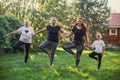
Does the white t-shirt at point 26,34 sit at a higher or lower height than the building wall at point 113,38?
higher

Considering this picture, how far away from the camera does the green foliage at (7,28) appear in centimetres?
1805

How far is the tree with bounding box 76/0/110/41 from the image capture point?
109ft

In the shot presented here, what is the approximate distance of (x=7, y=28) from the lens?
61.5 feet

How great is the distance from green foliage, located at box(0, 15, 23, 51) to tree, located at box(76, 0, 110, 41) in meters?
14.6

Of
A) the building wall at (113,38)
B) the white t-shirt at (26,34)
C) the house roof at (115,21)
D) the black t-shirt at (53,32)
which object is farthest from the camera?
the house roof at (115,21)

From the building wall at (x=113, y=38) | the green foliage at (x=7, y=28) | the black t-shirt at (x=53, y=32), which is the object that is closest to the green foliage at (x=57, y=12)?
the green foliage at (x=7, y=28)

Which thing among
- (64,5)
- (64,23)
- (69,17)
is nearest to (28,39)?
(64,5)

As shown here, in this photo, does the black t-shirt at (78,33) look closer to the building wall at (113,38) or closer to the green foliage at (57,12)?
the green foliage at (57,12)

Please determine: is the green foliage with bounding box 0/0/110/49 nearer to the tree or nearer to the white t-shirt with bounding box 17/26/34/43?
the tree

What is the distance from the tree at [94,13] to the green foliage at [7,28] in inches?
574

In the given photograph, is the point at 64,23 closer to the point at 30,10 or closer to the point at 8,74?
the point at 30,10

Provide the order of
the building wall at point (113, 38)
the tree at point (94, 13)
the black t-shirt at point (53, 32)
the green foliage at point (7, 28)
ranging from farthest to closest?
the building wall at point (113, 38) < the tree at point (94, 13) < the green foliage at point (7, 28) < the black t-shirt at point (53, 32)

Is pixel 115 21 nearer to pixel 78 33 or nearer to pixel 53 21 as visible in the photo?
pixel 78 33

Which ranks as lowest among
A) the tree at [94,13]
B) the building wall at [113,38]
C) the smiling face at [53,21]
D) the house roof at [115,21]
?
the building wall at [113,38]
